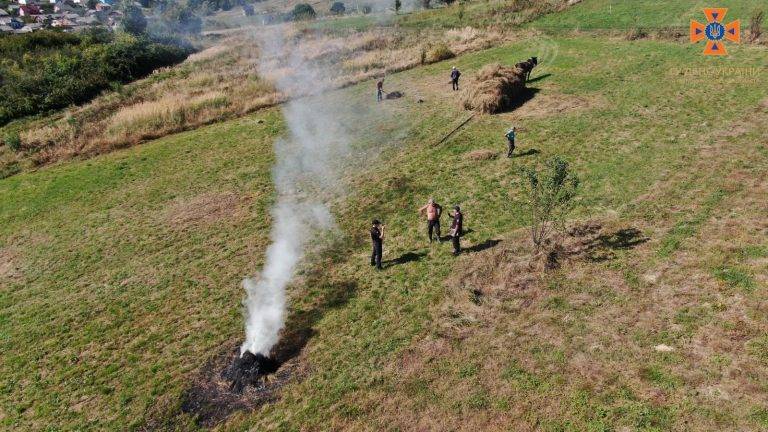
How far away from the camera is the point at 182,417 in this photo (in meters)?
10.4

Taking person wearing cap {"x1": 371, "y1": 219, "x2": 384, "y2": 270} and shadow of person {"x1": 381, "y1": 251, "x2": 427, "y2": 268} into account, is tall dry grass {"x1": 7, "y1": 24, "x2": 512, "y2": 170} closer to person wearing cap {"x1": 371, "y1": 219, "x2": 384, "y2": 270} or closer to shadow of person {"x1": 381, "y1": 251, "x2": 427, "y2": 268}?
person wearing cap {"x1": 371, "y1": 219, "x2": 384, "y2": 270}

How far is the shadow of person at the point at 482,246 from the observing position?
47.7 feet

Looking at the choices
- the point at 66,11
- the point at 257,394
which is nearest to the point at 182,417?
the point at 257,394

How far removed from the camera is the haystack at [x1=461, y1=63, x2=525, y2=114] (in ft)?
84.0

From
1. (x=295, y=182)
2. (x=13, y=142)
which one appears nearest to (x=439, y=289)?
(x=295, y=182)

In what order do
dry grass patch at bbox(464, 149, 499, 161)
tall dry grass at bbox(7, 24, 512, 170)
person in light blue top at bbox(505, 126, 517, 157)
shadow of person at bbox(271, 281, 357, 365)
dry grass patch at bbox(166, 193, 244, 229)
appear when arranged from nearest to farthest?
shadow of person at bbox(271, 281, 357, 365) → dry grass patch at bbox(166, 193, 244, 229) → person in light blue top at bbox(505, 126, 517, 157) → dry grass patch at bbox(464, 149, 499, 161) → tall dry grass at bbox(7, 24, 512, 170)

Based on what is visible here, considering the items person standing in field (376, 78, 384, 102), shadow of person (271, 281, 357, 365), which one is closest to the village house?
person standing in field (376, 78, 384, 102)

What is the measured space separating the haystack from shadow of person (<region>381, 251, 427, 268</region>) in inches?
546

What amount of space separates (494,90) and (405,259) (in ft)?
49.2

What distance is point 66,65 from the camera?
1628 inches

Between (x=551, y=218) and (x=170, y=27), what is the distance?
6306cm

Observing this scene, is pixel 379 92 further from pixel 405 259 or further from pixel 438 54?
pixel 405 259

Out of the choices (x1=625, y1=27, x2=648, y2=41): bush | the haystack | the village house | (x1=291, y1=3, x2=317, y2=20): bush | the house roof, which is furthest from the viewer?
the house roof

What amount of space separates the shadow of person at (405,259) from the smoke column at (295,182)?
130 inches
